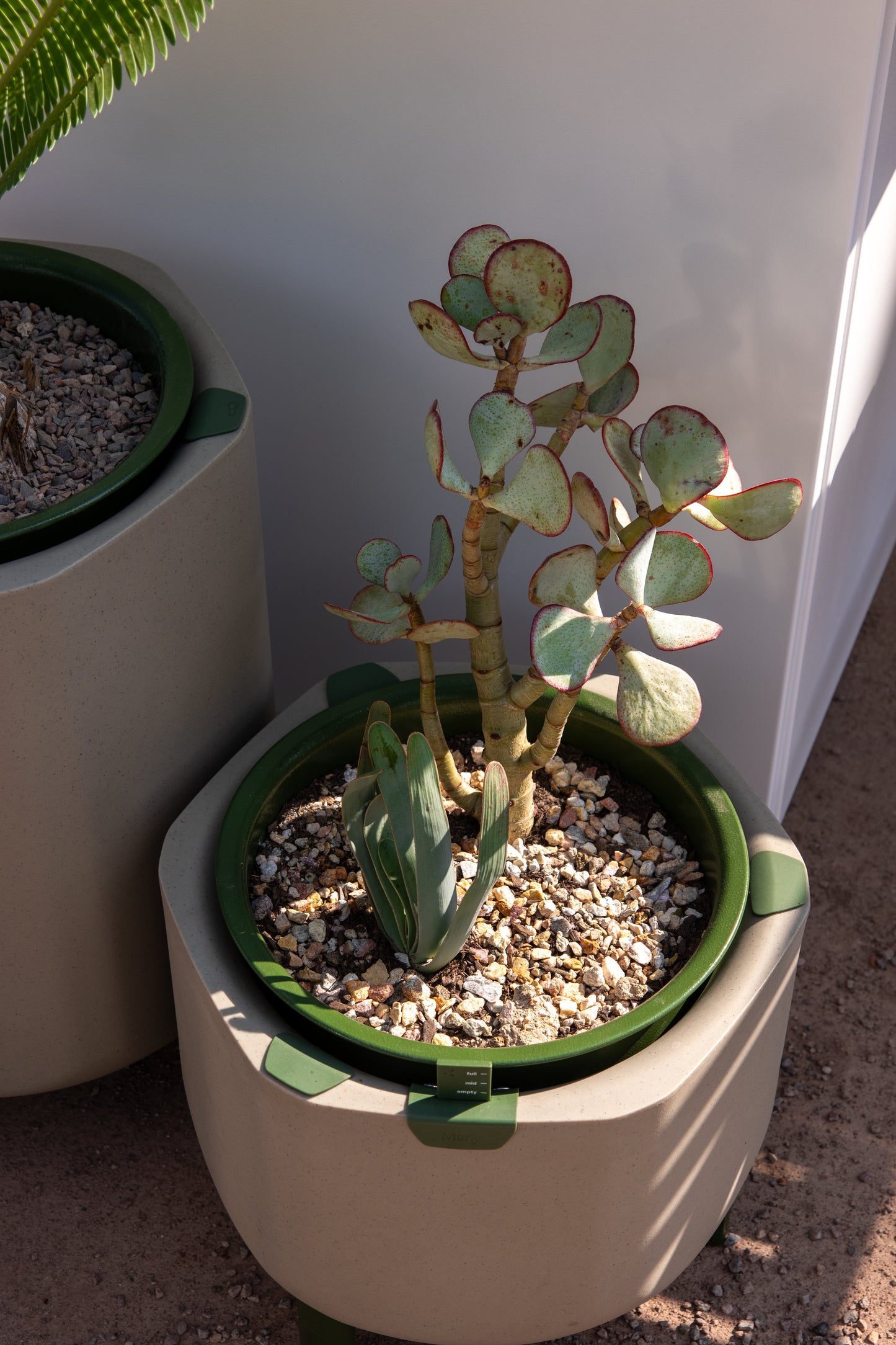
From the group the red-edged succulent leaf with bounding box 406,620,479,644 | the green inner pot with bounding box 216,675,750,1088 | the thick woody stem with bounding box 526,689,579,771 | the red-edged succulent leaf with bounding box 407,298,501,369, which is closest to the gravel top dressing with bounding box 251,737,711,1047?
the green inner pot with bounding box 216,675,750,1088

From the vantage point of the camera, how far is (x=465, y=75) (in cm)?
128

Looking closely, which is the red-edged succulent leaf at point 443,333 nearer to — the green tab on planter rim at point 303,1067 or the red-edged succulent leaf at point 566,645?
the red-edged succulent leaf at point 566,645

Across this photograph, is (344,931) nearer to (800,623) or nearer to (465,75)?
(800,623)

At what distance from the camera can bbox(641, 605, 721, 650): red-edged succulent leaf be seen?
94cm

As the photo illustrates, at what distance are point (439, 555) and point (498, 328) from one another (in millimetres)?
207

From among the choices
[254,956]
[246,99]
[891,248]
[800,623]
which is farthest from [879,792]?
Result: [246,99]

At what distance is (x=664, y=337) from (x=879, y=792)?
37.5 inches

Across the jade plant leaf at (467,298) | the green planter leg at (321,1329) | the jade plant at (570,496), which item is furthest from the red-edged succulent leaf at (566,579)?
the green planter leg at (321,1329)

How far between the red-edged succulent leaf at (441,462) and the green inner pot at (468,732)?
1.37ft

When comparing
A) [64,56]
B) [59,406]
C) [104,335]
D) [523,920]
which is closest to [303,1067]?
[523,920]

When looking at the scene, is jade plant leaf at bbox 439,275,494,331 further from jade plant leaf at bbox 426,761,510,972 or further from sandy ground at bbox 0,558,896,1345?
sandy ground at bbox 0,558,896,1345

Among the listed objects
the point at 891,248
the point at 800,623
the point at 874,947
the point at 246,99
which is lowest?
the point at 874,947

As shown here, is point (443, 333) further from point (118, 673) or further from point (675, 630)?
point (118, 673)

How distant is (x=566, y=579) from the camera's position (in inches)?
39.4
